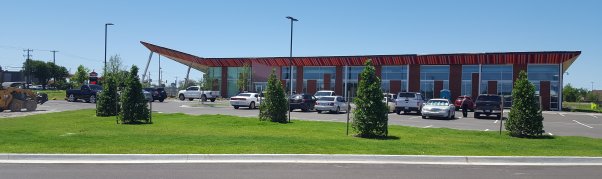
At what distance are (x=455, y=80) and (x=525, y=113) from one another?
132ft

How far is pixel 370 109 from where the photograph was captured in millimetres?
16094

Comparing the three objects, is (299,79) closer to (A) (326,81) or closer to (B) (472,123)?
(A) (326,81)

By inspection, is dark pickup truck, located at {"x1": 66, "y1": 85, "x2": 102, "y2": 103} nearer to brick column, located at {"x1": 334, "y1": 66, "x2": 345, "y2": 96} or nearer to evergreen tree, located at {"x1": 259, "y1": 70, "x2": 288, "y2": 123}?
evergreen tree, located at {"x1": 259, "y1": 70, "x2": 288, "y2": 123}

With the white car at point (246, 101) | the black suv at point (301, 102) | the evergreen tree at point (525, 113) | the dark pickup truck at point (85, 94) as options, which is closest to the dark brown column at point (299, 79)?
the dark pickup truck at point (85, 94)

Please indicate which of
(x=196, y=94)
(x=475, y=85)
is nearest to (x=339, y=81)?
(x=475, y=85)

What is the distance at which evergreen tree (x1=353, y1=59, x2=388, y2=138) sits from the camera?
16016 millimetres

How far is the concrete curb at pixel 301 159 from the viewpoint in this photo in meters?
11.2

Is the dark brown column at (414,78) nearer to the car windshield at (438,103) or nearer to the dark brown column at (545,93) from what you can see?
the dark brown column at (545,93)

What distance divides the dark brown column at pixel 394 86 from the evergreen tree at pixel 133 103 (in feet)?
135

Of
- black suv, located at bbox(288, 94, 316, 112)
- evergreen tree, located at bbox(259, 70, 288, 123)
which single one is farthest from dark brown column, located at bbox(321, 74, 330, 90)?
evergreen tree, located at bbox(259, 70, 288, 123)
